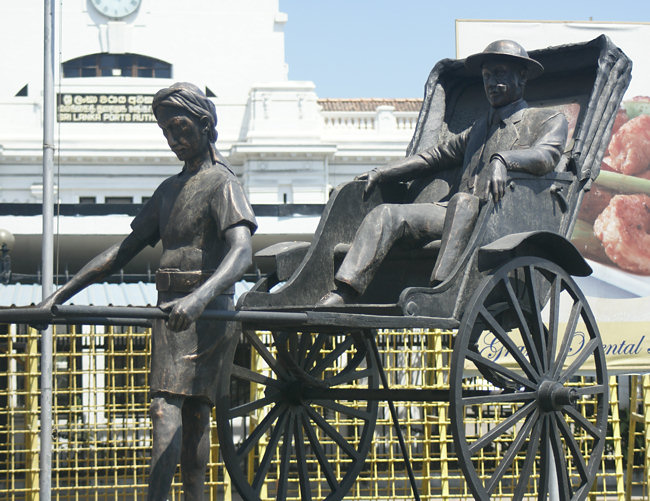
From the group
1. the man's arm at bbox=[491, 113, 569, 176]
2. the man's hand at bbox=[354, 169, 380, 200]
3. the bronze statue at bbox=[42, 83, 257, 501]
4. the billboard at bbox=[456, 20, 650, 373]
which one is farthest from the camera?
the billboard at bbox=[456, 20, 650, 373]

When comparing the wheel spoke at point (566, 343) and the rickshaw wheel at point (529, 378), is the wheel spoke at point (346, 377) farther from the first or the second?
the wheel spoke at point (566, 343)

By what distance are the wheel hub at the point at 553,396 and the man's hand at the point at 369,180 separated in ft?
Result: 5.10

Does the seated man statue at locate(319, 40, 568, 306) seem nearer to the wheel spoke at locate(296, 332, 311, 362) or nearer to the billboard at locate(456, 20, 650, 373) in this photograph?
the wheel spoke at locate(296, 332, 311, 362)

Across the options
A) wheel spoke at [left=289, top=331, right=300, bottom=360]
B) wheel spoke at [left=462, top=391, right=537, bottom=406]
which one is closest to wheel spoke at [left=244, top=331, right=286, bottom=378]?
wheel spoke at [left=289, top=331, right=300, bottom=360]

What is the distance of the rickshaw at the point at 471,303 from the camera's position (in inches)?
239

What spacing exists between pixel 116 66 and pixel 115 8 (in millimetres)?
1597

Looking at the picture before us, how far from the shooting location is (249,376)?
7016mm

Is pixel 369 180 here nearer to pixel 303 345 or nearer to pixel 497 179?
pixel 497 179

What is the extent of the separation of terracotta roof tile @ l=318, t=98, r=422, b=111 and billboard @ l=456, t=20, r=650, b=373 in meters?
16.3

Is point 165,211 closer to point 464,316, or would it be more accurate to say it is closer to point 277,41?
point 464,316

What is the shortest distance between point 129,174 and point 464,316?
21.6 m

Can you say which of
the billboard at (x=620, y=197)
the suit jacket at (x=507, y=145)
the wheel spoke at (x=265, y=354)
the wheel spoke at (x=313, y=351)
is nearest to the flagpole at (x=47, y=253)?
the wheel spoke at (x=265, y=354)

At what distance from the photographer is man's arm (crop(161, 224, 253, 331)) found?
Result: 203 inches

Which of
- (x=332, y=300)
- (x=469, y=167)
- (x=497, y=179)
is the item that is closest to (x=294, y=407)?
(x=332, y=300)
